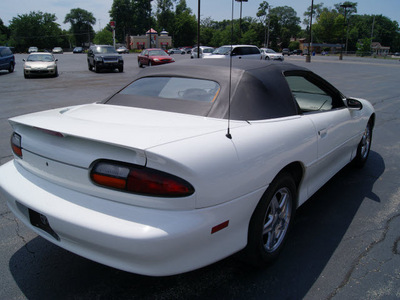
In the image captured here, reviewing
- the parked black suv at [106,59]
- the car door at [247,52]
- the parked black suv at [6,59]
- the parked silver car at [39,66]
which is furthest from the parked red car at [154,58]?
the parked black suv at [6,59]

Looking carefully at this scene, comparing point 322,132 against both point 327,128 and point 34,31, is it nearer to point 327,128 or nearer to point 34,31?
point 327,128

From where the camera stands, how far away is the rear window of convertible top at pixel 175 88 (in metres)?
2.78

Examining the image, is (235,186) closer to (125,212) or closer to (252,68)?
(125,212)

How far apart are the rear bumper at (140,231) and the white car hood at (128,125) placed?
365 mm

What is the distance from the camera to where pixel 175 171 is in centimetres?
181

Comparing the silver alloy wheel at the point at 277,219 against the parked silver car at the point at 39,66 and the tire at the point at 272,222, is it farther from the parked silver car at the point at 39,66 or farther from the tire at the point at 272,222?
the parked silver car at the point at 39,66

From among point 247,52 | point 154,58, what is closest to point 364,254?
point 247,52

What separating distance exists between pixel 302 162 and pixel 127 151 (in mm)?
1473

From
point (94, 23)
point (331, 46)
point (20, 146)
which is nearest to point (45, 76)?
point (20, 146)

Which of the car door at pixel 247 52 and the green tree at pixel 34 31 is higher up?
the green tree at pixel 34 31

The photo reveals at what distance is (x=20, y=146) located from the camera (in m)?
2.44

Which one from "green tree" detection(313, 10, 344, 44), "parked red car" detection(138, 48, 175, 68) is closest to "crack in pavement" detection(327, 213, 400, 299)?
"parked red car" detection(138, 48, 175, 68)

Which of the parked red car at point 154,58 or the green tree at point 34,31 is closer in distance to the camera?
Answer: the parked red car at point 154,58

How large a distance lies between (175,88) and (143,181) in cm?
137
